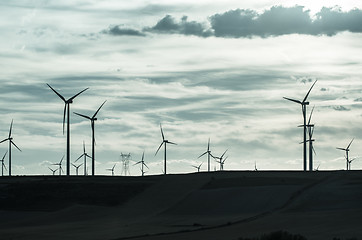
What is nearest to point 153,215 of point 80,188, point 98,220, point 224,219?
point 98,220

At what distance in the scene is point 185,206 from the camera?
109500 mm

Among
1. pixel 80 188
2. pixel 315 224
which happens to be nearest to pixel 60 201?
pixel 80 188

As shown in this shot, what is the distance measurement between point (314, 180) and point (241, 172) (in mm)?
22228

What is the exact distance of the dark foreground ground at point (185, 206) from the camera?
7969 cm

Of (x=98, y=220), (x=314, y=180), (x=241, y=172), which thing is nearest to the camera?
(x=98, y=220)

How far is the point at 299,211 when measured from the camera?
313 feet

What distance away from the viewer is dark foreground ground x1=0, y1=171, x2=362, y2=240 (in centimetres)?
7969

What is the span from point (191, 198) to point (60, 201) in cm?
1929

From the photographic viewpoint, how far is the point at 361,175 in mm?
122875

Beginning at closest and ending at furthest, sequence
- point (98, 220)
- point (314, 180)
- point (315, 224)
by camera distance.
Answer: point (315, 224) < point (98, 220) < point (314, 180)

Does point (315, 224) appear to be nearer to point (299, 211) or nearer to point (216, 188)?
point (299, 211)

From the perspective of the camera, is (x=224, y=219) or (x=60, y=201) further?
(x=60, y=201)

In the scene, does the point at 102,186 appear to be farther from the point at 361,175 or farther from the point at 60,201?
the point at 361,175

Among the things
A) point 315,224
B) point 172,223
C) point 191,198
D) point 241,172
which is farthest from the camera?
point 241,172
